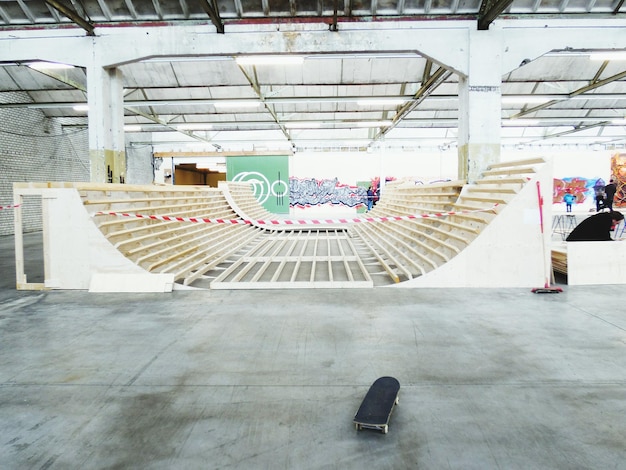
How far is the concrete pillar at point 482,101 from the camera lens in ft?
27.0

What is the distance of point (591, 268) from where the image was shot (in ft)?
20.7

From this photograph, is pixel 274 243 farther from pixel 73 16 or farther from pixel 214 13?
pixel 73 16

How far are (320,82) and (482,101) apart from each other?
5.99 meters

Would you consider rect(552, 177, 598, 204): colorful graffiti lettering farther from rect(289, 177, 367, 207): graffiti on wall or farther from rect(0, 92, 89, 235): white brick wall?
rect(0, 92, 89, 235): white brick wall

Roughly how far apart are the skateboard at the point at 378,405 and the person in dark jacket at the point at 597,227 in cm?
546

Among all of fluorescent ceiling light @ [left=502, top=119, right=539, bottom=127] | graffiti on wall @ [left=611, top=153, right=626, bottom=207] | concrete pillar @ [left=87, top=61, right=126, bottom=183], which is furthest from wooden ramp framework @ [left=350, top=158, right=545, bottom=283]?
graffiti on wall @ [left=611, top=153, right=626, bottom=207]

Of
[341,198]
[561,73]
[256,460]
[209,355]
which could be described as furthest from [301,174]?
[256,460]

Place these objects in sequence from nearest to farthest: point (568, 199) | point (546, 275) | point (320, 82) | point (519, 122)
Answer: point (546, 275) < point (320, 82) < point (519, 122) < point (568, 199)

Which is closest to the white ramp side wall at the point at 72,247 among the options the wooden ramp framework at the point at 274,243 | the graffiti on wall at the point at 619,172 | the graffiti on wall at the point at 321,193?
the wooden ramp framework at the point at 274,243

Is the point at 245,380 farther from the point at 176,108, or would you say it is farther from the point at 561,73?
the point at 176,108

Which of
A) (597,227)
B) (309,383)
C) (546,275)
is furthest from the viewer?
(597,227)

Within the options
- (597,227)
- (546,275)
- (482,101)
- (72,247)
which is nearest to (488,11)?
(482,101)

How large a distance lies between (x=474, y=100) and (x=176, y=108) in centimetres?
1199

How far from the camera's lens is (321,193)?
77.9 feet
